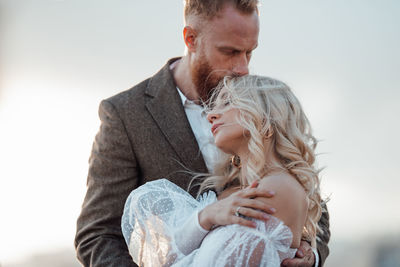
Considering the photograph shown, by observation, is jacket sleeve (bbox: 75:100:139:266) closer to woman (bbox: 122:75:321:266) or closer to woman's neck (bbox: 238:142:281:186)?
woman (bbox: 122:75:321:266)

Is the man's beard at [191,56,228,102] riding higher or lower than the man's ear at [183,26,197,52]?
lower

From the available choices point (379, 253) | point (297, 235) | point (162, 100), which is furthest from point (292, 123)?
point (379, 253)

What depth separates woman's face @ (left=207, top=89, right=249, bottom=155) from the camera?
2.46 meters

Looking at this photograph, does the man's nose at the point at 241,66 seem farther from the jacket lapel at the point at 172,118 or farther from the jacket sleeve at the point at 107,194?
the jacket sleeve at the point at 107,194

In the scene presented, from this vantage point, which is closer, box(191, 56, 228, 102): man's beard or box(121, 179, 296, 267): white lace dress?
box(121, 179, 296, 267): white lace dress

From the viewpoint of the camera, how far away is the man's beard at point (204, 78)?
335 cm

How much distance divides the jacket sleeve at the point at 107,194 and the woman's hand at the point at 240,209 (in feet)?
3.15

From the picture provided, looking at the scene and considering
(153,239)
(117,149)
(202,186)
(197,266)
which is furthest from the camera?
(117,149)

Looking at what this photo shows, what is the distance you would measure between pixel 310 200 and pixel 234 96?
60cm

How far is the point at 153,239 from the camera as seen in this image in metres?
2.40

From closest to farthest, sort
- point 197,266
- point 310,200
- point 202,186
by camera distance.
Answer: point 197,266 → point 310,200 → point 202,186

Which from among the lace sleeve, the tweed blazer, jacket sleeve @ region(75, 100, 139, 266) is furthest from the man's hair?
the lace sleeve

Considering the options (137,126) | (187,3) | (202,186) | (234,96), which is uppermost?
(187,3)

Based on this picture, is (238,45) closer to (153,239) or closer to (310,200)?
(310,200)
